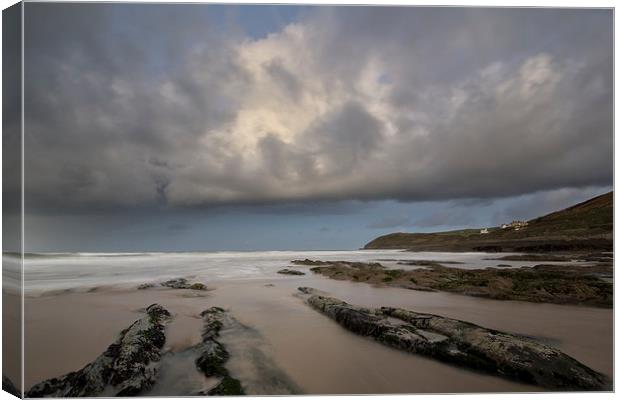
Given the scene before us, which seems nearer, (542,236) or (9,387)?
(9,387)

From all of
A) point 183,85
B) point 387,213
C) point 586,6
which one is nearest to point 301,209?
point 387,213

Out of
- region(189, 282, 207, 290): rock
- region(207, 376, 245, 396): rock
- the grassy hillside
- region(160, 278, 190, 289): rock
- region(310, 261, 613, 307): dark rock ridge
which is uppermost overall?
the grassy hillside

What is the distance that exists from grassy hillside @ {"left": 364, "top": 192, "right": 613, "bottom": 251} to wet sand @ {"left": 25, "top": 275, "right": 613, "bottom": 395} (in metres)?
0.66

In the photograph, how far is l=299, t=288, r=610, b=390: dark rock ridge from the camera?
2.84 meters

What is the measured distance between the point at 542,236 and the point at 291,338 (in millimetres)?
3291

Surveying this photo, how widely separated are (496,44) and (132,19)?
410cm

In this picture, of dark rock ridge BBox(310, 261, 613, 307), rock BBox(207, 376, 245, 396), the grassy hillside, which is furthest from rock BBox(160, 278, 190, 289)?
the grassy hillside

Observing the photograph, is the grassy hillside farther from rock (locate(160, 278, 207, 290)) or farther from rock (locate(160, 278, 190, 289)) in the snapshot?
rock (locate(160, 278, 190, 289))

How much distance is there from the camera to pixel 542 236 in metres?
3.87

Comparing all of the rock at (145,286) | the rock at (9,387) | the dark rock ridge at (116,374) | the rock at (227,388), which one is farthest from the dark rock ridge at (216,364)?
the rock at (9,387)

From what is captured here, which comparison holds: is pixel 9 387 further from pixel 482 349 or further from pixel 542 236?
pixel 542 236

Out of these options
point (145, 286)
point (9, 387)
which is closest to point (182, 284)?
point (145, 286)

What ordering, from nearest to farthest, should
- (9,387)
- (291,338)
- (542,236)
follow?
1. (9,387)
2. (291,338)
3. (542,236)

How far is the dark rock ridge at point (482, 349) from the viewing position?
2836 millimetres
